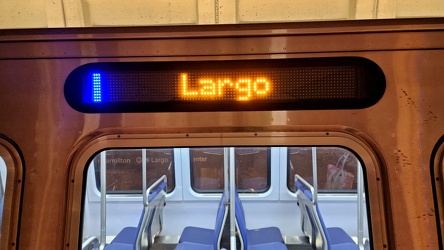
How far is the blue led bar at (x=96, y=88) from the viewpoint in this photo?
1.60 metres

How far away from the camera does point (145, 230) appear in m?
3.59

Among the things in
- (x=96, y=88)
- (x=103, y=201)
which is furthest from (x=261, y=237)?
(x=96, y=88)

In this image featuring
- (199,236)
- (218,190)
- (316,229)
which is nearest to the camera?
(316,229)

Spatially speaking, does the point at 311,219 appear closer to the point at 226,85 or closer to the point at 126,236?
the point at 126,236

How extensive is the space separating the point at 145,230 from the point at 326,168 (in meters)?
2.10

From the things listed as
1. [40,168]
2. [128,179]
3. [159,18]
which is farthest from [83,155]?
[128,179]

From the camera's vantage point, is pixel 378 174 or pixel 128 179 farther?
pixel 128 179

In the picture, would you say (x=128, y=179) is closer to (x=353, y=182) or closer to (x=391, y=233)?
(x=353, y=182)

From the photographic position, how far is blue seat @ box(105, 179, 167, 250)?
325cm

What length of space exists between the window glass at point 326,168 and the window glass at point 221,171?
0.30 meters

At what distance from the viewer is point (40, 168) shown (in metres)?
1.63

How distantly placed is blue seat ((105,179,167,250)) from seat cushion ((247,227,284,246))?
1078mm

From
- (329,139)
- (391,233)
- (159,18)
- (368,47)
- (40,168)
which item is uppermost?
(159,18)

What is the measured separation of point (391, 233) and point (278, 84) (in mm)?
830
